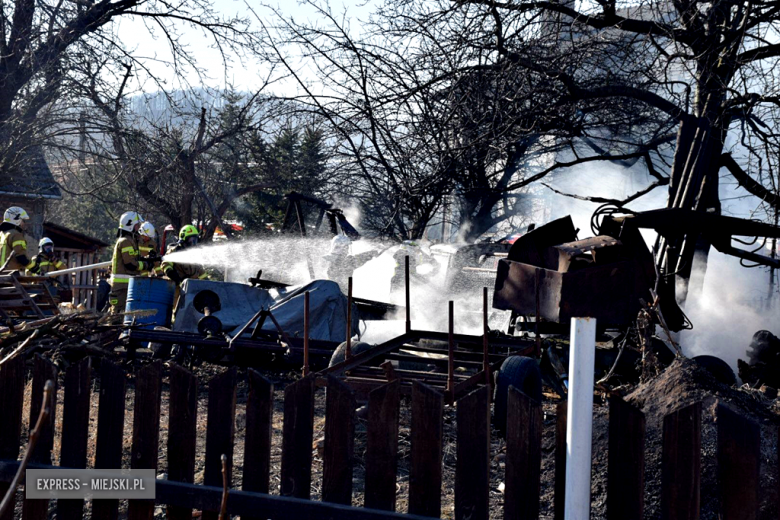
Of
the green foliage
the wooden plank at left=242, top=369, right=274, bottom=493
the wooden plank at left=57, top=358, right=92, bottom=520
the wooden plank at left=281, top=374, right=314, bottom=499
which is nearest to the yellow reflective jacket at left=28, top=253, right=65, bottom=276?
the green foliage

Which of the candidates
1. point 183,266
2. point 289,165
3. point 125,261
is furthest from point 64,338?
point 289,165

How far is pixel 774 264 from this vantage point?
31.6 ft

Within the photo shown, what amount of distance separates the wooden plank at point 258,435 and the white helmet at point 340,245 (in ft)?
36.4

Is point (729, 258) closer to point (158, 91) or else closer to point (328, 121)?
point (328, 121)

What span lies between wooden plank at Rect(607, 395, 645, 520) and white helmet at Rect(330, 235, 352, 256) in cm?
1161

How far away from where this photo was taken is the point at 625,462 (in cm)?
251

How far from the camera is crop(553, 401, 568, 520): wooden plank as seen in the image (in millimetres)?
2573

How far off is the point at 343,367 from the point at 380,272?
798cm

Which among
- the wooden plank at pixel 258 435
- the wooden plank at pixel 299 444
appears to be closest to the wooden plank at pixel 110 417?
the wooden plank at pixel 258 435

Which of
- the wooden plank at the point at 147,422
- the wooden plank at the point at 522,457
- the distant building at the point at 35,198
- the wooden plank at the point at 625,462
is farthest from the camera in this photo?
the distant building at the point at 35,198

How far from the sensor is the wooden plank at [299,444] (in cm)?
287

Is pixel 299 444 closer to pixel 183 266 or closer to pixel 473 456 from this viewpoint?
pixel 473 456

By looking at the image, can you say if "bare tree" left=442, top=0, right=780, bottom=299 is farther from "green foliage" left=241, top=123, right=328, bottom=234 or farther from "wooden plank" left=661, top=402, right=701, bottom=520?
"wooden plank" left=661, top=402, right=701, bottom=520

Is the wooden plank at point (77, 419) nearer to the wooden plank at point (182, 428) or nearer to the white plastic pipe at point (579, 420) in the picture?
the wooden plank at point (182, 428)
